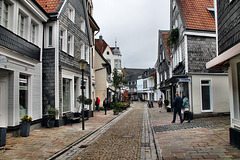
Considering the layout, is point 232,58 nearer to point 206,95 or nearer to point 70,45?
point 206,95

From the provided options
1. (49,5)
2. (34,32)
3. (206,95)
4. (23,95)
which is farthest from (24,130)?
(206,95)

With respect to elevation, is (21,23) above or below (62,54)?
above

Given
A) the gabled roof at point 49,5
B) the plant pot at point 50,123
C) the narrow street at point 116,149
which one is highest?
the gabled roof at point 49,5

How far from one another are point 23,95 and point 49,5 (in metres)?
6.24

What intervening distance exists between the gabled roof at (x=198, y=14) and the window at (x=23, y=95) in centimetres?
1168

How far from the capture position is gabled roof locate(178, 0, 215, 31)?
54.2 ft

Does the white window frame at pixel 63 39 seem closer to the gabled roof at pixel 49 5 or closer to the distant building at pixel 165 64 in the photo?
the gabled roof at pixel 49 5

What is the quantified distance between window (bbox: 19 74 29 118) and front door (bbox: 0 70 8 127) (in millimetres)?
1075

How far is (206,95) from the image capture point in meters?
16.0

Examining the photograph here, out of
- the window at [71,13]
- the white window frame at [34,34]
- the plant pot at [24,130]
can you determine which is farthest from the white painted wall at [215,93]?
the plant pot at [24,130]

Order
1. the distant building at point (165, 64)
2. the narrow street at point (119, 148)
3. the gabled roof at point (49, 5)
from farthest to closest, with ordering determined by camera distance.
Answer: the distant building at point (165, 64) < the gabled roof at point (49, 5) < the narrow street at point (119, 148)

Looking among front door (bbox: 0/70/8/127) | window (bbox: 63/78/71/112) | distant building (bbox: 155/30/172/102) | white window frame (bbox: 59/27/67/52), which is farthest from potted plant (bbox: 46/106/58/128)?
distant building (bbox: 155/30/172/102)

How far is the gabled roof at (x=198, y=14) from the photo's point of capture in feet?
54.2

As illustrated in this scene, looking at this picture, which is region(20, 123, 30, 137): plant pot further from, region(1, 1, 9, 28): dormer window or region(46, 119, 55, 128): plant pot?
region(1, 1, 9, 28): dormer window
